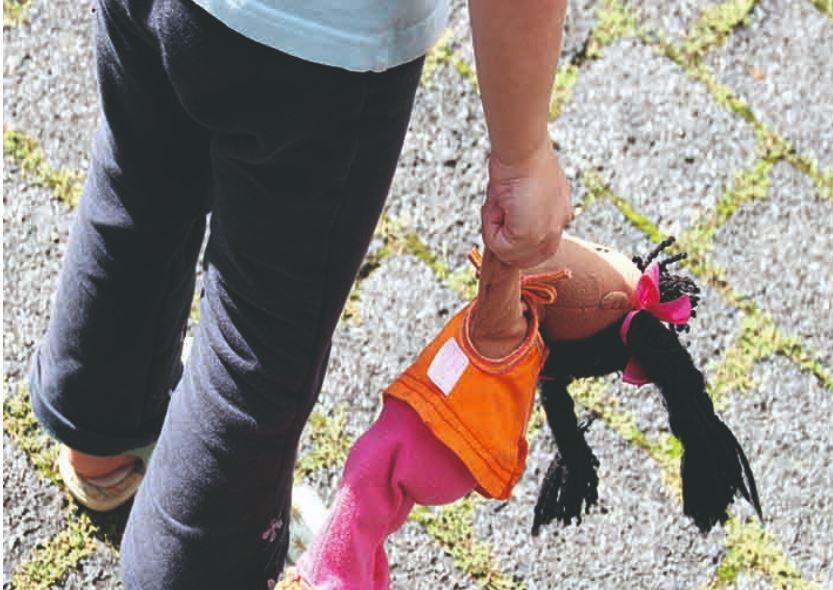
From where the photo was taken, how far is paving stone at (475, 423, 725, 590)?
2.00 metres

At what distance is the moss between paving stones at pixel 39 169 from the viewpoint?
2.22m

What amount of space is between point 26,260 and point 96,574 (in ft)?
1.66

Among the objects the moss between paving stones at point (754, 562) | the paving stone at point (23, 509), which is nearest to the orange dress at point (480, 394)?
the moss between paving stones at point (754, 562)

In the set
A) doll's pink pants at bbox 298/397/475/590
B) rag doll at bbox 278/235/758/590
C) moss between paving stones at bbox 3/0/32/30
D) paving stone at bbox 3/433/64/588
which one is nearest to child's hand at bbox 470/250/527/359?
rag doll at bbox 278/235/758/590

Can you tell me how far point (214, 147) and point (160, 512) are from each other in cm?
49

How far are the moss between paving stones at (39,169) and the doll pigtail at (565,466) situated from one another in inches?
36.8

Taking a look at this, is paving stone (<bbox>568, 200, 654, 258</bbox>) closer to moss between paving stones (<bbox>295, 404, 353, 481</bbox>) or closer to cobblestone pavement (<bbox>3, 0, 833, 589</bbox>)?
cobblestone pavement (<bbox>3, 0, 833, 589</bbox>)

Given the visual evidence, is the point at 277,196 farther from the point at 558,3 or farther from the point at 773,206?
the point at 773,206

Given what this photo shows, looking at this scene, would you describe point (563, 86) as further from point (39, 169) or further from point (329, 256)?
point (329, 256)

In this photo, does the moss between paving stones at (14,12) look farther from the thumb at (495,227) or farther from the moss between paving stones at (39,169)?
the thumb at (495,227)

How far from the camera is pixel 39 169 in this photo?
2234 mm

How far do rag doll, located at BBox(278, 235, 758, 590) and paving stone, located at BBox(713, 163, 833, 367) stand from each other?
63 cm

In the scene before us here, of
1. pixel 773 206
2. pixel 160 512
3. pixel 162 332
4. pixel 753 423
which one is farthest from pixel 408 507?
pixel 773 206

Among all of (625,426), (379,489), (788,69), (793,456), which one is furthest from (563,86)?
(379,489)
